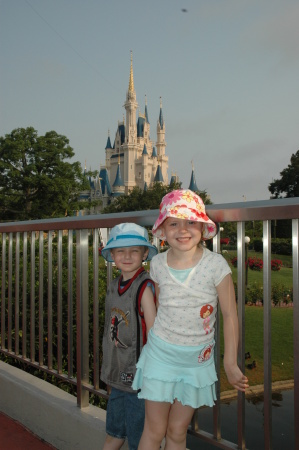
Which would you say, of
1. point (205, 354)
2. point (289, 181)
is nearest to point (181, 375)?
point (205, 354)

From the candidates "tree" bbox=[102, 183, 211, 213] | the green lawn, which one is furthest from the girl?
"tree" bbox=[102, 183, 211, 213]

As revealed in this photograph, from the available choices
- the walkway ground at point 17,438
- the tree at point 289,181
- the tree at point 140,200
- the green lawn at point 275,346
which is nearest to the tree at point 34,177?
the tree at point 140,200

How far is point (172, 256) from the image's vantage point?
5.87ft

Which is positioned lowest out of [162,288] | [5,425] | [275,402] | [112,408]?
[275,402]

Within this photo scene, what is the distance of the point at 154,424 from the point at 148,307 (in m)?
0.45

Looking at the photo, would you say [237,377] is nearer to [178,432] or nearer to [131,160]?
[178,432]

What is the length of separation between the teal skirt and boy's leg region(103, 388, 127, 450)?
364mm

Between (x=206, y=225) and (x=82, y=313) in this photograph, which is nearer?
(x=206, y=225)

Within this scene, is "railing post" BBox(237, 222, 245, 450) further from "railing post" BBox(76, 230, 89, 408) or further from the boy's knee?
"railing post" BBox(76, 230, 89, 408)

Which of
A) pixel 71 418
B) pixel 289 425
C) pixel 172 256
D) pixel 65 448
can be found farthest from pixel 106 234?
pixel 289 425

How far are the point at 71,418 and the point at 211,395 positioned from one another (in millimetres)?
1050

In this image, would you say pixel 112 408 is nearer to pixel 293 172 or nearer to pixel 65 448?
pixel 65 448

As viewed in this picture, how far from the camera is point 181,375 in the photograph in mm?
1691

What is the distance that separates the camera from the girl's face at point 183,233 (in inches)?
67.9
